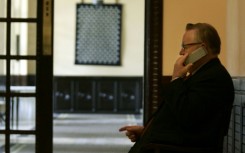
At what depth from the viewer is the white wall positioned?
11.3 metres

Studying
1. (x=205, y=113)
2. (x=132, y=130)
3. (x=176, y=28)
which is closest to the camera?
(x=205, y=113)

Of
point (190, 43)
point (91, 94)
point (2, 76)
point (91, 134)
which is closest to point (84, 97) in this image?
point (91, 94)

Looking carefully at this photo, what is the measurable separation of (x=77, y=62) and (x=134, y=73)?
4.89 ft

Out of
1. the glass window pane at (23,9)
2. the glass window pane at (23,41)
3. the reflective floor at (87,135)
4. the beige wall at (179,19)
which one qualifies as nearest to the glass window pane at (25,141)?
the reflective floor at (87,135)

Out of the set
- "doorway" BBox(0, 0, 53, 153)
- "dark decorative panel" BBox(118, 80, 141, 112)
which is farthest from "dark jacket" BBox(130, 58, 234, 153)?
"dark decorative panel" BBox(118, 80, 141, 112)

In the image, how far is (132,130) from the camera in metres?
2.55

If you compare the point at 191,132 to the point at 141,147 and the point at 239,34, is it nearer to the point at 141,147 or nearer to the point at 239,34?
the point at 141,147

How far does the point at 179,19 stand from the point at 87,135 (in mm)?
3884

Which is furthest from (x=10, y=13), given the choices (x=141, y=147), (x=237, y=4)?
(x=141, y=147)

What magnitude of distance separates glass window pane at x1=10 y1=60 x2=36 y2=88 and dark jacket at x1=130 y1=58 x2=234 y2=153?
2147mm

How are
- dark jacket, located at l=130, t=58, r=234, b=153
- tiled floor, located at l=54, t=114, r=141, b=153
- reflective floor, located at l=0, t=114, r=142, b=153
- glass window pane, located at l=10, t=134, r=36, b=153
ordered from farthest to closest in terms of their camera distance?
tiled floor, located at l=54, t=114, r=141, b=153
reflective floor, located at l=0, t=114, r=142, b=153
glass window pane, located at l=10, t=134, r=36, b=153
dark jacket, located at l=130, t=58, r=234, b=153

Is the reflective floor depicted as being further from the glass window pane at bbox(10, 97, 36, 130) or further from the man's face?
the man's face

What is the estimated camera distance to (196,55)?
2197 millimetres

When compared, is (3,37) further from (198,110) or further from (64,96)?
(64,96)
